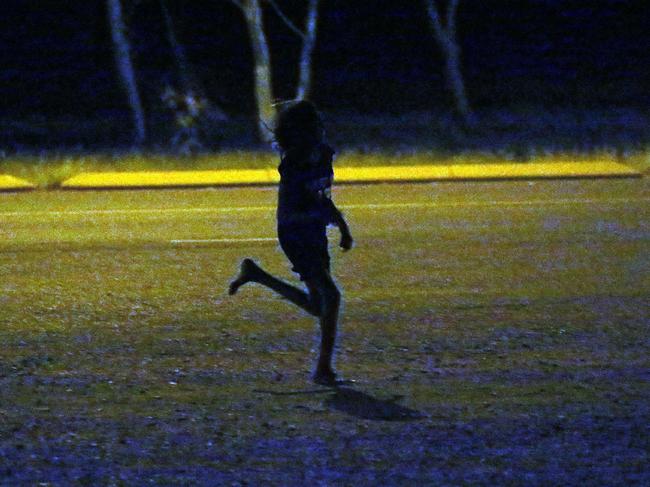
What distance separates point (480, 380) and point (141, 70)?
20831 mm

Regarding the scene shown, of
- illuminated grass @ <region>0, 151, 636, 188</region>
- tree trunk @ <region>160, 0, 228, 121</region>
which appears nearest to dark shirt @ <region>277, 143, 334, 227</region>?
illuminated grass @ <region>0, 151, 636, 188</region>

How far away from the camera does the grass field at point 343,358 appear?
5961 mm

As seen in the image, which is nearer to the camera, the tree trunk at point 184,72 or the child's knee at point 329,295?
the child's knee at point 329,295

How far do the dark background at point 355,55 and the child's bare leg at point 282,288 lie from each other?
19.1 metres

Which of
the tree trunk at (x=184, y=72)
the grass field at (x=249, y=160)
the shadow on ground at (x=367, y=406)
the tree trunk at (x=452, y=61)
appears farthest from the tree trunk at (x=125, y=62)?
the shadow on ground at (x=367, y=406)

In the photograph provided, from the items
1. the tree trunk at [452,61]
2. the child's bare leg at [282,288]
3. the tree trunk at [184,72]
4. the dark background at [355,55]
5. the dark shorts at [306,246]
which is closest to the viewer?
the dark shorts at [306,246]

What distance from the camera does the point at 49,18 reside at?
2753cm

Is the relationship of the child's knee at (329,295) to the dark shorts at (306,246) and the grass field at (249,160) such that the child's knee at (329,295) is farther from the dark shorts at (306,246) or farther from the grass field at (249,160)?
the grass field at (249,160)

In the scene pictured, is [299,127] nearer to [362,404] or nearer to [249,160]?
[362,404]

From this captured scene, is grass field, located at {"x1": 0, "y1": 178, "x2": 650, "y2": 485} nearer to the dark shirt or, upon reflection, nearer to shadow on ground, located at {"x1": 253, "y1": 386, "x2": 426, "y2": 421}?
shadow on ground, located at {"x1": 253, "y1": 386, "x2": 426, "y2": 421}

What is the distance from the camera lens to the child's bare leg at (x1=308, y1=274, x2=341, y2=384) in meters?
7.25

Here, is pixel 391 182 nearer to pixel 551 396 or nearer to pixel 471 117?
pixel 471 117

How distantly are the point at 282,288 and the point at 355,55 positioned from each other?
68.9 feet

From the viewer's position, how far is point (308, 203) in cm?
701
